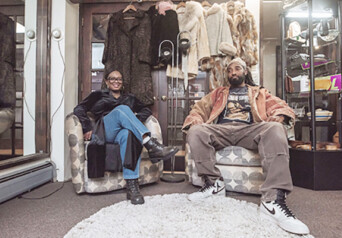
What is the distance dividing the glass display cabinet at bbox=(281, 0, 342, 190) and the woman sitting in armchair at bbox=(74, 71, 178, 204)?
134 centimetres

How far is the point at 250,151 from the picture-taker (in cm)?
188

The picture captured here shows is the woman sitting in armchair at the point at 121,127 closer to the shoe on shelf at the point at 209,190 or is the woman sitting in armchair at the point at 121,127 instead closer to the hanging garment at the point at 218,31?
the shoe on shelf at the point at 209,190

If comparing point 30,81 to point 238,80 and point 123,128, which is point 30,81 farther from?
point 238,80

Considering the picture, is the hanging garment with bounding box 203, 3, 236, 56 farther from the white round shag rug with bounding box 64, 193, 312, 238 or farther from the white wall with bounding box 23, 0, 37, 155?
the white wall with bounding box 23, 0, 37, 155

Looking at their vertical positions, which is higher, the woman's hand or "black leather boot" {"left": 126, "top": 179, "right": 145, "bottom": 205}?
the woman's hand

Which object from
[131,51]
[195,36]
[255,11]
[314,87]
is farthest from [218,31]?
[314,87]

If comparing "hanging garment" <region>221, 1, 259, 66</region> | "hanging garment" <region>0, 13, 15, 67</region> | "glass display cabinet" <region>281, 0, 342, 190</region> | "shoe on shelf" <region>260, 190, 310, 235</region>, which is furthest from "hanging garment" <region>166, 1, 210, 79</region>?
"shoe on shelf" <region>260, 190, 310, 235</region>

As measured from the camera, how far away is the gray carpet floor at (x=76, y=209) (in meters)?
1.33

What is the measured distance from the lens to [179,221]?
1.36 m

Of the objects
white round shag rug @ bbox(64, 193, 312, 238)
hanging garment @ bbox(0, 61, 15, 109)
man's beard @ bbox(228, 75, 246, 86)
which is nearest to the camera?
white round shag rug @ bbox(64, 193, 312, 238)

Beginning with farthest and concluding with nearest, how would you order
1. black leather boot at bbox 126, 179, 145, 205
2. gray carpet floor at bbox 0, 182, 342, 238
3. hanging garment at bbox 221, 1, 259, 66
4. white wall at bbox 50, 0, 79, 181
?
hanging garment at bbox 221, 1, 259, 66
white wall at bbox 50, 0, 79, 181
black leather boot at bbox 126, 179, 145, 205
gray carpet floor at bbox 0, 182, 342, 238

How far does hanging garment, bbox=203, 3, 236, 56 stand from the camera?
2674 millimetres

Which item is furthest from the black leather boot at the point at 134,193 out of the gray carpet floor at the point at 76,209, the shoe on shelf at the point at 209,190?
the shoe on shelf at the point at 209,190

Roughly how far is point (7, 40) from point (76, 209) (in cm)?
157
